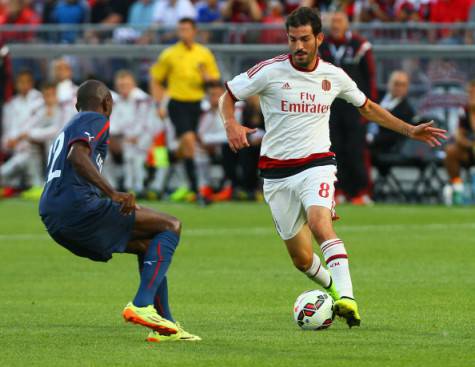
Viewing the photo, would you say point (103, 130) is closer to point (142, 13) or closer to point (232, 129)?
point (232, 129)

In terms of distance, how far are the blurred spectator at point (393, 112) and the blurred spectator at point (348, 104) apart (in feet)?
1.04

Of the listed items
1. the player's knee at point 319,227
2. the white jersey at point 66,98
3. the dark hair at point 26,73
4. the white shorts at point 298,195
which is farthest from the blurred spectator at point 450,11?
the player's knee at point 319,227

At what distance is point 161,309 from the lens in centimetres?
915

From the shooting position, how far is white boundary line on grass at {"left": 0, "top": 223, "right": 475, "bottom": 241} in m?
17.9

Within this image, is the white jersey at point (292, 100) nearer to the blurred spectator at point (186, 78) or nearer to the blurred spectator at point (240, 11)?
the blurred spectator at point (186, 78)

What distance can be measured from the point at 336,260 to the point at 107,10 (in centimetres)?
2049

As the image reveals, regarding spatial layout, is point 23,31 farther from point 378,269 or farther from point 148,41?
point 378,269

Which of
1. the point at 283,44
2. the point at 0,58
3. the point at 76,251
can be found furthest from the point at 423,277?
the point at 0,58

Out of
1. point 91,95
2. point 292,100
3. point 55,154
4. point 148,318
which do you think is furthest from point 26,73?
point 148,318

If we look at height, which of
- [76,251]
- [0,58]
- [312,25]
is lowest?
[0,58]

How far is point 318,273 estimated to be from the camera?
411 inches

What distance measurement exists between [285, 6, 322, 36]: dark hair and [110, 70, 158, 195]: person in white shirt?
14.9 m

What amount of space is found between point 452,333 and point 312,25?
2447 millimetres

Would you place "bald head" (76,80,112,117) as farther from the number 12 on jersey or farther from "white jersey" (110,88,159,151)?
"white jersey" (110,88,159,151)
